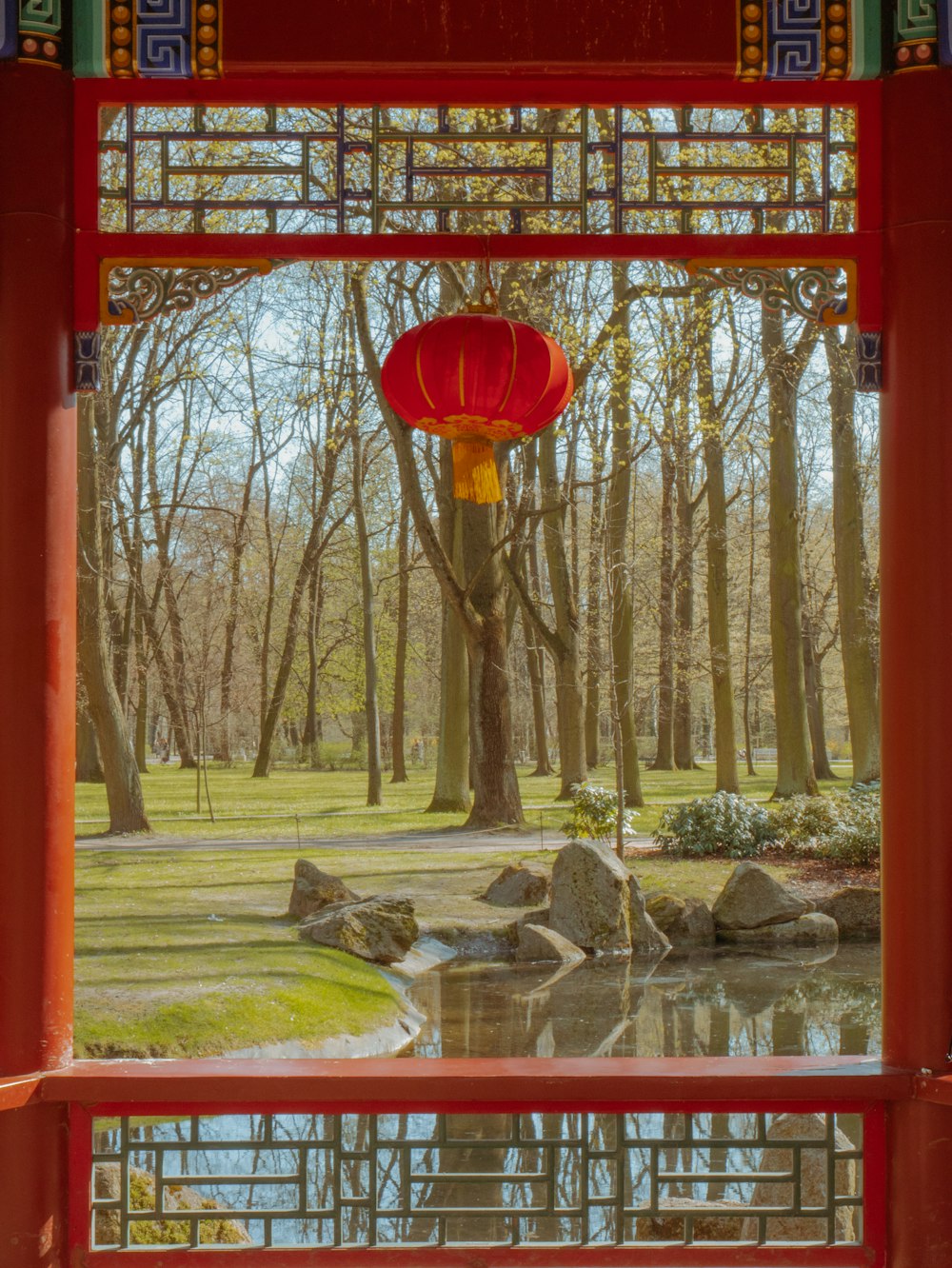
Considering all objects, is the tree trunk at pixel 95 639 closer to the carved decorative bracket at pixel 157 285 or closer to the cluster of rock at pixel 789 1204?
the cluster of rock at pixel 789 1204

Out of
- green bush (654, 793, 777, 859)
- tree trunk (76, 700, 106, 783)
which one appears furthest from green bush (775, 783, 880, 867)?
tree trunk (76, 700, 106, 783)

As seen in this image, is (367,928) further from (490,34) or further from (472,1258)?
(490,34)

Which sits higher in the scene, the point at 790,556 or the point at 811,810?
the point at 790,556

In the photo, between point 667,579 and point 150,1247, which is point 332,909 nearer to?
point 150,1247

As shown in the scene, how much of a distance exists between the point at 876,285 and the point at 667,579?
54.3ft

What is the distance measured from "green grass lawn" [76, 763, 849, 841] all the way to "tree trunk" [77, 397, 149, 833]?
46.6 inches

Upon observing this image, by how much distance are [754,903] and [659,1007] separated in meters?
2.50

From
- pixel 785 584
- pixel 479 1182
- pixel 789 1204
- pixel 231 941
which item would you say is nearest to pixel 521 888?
pixel 231 941

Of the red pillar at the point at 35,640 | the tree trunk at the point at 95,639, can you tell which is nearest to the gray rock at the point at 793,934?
the tree trunk at the point at 95,639

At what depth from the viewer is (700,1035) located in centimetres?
852

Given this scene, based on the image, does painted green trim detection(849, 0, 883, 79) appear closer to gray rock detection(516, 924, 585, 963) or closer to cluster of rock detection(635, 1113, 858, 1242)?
cluster of rock detection(635, 1113, 858, 1242)

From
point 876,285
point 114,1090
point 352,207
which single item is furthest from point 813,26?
point 352,207

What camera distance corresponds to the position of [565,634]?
17016 mm

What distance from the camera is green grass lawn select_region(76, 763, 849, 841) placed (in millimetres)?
16547
